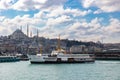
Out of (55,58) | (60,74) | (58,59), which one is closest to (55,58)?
(55,58)

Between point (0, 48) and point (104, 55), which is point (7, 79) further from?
point (0, 48)

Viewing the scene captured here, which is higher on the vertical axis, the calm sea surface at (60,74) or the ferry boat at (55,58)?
the ferry boat at (55,58)

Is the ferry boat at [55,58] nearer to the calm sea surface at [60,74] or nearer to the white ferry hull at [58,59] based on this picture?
the white ferry hull at [58,59]

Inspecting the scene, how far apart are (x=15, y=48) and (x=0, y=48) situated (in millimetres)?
10409

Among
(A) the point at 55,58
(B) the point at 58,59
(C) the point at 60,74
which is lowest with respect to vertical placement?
(C) the point at 60,74

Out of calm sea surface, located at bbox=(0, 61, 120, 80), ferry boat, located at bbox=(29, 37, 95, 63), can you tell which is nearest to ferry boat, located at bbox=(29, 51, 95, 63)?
ferry boat, located at bbox=(29, 37, 95, 63)

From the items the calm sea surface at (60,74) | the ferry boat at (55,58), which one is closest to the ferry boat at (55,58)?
the ferry boat at (55,58)

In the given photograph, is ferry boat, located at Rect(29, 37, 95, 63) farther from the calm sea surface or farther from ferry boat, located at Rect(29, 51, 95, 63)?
the calm sea surface

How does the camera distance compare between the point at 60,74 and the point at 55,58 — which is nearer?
the point at 60,74

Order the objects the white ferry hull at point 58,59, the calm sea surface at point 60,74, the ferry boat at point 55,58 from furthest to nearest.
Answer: the ferry boat at point 55,58
the white ferry hull at point 58,59
the calm sea surface at point 60,74

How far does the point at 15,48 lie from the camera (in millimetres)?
199875

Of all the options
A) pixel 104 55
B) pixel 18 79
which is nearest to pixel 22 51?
pixel 104 55

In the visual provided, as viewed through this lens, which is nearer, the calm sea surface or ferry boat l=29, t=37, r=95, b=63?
the calm sea surface

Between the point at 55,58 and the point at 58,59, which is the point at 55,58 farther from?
the point at 58,59
